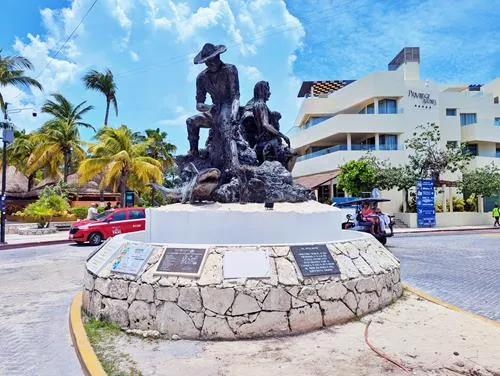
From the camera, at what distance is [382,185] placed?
95.3ft

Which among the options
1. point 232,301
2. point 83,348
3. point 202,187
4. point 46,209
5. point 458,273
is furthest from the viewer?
point 46,209

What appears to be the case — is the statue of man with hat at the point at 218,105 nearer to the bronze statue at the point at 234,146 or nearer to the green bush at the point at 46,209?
the bronze statue at the point at 234,146

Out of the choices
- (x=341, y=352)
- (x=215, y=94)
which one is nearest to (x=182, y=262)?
(x=341, y=352)

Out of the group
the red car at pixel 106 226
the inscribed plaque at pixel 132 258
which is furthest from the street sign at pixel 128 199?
the inscribed plaque at pixel 132 258

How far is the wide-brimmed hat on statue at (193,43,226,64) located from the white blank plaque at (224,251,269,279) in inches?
188

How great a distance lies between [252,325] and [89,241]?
47.7 feet

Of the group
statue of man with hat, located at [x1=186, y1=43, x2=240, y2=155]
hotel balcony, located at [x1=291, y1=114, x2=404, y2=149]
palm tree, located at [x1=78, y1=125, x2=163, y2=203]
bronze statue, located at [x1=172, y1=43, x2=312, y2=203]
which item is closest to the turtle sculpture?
bronze statue, located at [x1=172, y1=43, x2=312, y2=203]

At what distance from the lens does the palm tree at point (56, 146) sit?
33656 millimetres

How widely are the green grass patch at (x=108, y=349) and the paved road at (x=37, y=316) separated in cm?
27

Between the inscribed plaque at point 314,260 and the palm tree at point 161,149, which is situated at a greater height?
the palm tree at point 161,149

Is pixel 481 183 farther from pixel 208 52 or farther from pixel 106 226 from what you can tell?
→ pixel 208 52

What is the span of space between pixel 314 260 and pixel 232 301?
1.23 m

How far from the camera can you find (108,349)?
457 centimetres

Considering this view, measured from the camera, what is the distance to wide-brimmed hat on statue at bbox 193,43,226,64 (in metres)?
8.56
